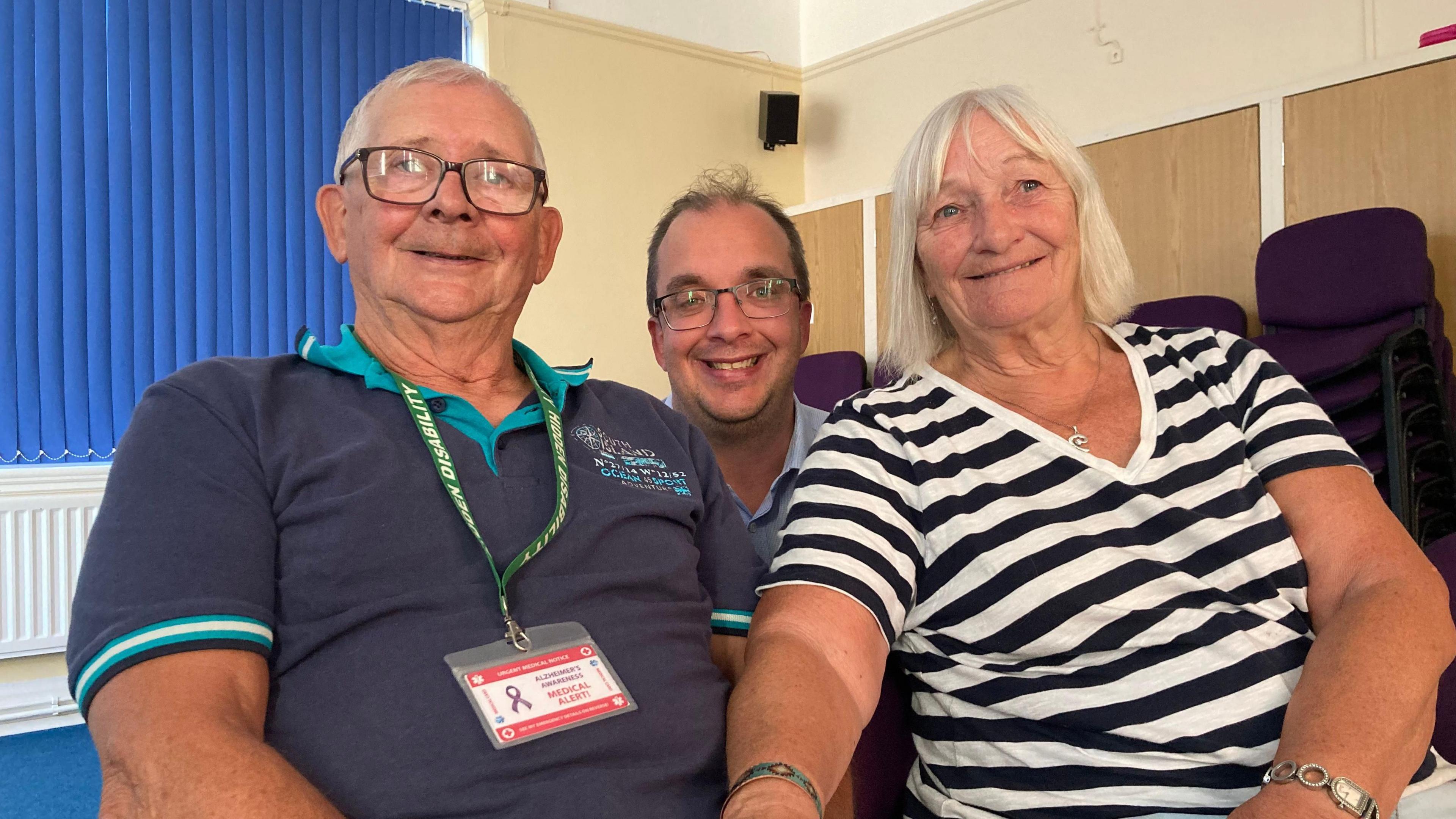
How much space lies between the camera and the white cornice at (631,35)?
16.7 ft

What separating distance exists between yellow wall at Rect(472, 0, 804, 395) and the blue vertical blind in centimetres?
100

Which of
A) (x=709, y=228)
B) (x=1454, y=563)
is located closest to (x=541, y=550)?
(x=709, y=228)

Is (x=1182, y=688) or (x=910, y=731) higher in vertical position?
(x=1182, y=688)

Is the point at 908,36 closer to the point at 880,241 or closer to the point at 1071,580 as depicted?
the point at 880,241

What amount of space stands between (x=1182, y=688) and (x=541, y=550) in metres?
0.81

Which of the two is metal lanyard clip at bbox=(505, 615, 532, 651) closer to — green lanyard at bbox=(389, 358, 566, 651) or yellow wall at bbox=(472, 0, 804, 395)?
green lanyard at bbox=(389, 358, 566, 651)

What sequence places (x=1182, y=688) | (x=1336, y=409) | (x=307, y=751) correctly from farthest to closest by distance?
(x=1336, y=409) → (x=1182, y=688) → (x=307, y=751)

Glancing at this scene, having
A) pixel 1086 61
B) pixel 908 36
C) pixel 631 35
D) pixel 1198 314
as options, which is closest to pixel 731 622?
pixel 1198 314

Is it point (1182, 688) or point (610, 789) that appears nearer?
point (610, 789)

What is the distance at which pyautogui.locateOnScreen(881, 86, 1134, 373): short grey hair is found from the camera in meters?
1.46

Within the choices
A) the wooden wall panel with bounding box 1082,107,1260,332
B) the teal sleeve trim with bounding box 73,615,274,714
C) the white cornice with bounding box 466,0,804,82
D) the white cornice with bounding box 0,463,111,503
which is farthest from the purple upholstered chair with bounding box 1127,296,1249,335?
the white cornice with bounding box 0,463,111,503

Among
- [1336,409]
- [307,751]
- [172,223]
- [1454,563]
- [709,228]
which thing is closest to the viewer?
[307,751]

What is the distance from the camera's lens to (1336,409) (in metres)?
2.53

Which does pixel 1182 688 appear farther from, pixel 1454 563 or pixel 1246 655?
pixel 1454 563
